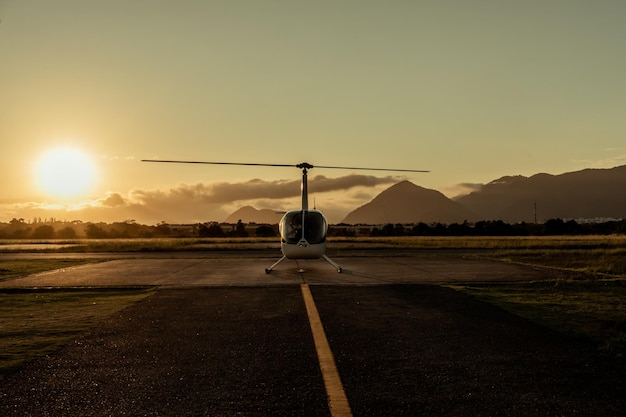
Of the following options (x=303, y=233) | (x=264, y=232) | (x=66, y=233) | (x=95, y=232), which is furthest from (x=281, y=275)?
(x=95, y=232)

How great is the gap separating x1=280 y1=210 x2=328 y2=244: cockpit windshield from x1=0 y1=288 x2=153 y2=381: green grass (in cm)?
624

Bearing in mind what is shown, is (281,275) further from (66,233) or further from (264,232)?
(66,233)

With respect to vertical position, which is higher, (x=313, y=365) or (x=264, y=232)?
(x=264, y=232)

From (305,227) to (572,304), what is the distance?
34.1 ft

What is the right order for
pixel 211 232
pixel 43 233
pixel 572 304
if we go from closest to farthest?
pixel 572 304 < pixel 43 233 < pixel 211 232

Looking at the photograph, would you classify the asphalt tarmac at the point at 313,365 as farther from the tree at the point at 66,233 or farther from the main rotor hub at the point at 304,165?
the tree at the point at 66,233

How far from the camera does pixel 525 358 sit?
26.2ft

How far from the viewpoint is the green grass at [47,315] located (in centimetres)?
891

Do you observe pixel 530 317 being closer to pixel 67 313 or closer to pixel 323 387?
pixel 323 387

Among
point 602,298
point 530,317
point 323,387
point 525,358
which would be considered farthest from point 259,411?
point 602,298

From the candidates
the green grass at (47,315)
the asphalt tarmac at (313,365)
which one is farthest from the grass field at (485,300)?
the asphalt tarmac at (313,365)

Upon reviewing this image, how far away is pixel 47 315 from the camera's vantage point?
1262 cm

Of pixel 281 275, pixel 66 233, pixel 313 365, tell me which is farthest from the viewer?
pixel 66 233

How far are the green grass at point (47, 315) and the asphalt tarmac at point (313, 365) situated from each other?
0.49 meters
